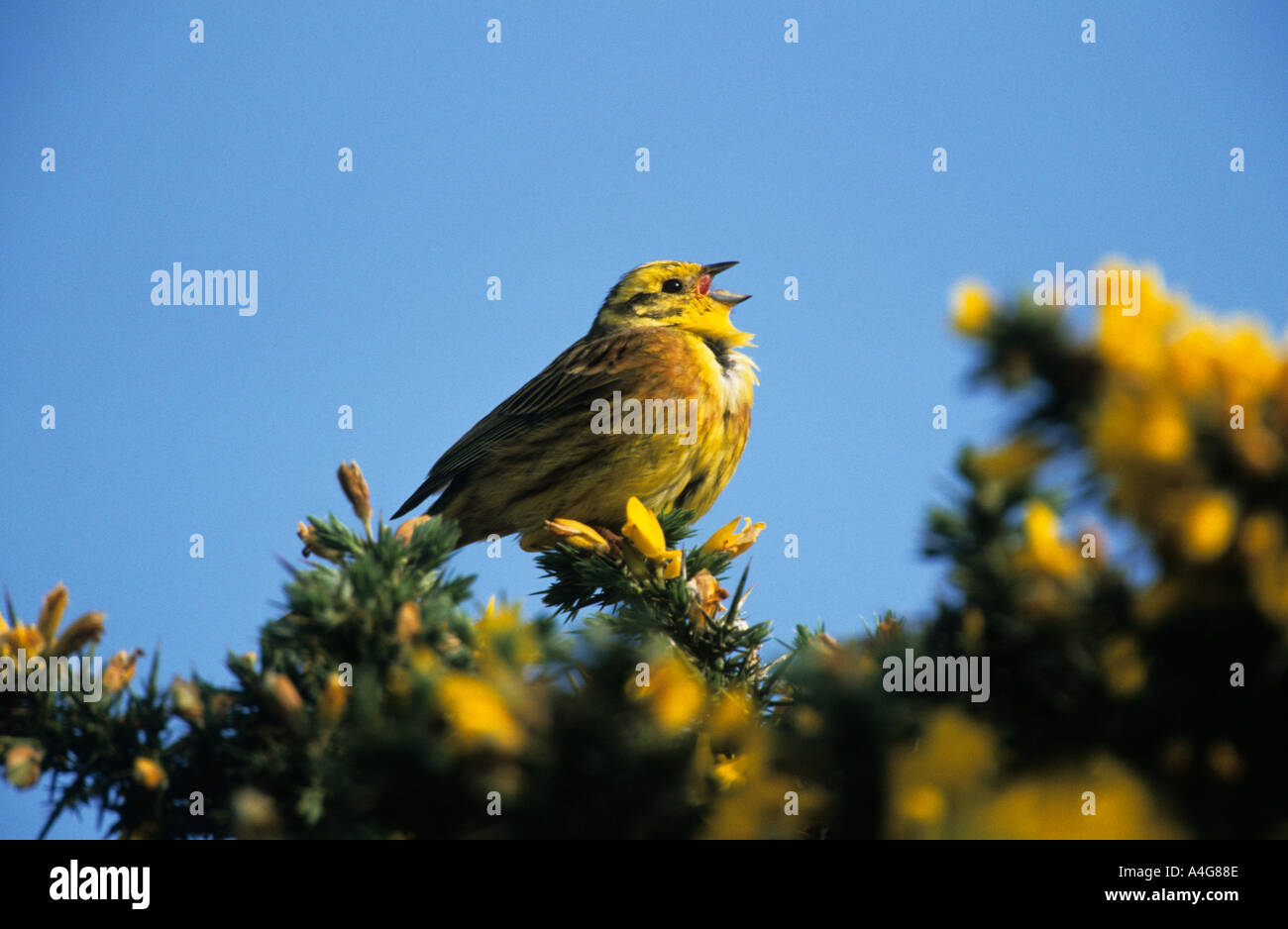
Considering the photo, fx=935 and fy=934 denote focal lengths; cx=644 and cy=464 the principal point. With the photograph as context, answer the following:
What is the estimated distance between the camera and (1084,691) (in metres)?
1.16

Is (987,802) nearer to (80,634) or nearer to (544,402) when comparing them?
(80,634)

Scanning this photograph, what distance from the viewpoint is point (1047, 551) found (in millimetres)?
1078

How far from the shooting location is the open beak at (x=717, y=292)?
599 cm

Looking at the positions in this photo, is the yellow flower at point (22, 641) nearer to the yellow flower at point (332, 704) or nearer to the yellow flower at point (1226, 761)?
the yellow flower at point (332, 704)

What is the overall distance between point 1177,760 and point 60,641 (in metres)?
1.87

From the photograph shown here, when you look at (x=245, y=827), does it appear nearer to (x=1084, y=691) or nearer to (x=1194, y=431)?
(x=1084, y=691)

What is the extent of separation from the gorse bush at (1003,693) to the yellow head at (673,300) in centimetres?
440

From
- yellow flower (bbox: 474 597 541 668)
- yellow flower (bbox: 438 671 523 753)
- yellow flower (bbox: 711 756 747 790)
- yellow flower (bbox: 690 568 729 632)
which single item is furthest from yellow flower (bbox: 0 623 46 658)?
yellow flower (bbox: 690 568 729 632)

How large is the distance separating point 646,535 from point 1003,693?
133cm

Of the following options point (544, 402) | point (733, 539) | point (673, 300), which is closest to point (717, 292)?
point (673, 300)

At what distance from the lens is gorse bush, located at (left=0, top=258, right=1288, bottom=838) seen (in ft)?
3.21

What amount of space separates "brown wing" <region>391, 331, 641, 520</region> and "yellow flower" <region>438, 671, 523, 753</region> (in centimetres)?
402

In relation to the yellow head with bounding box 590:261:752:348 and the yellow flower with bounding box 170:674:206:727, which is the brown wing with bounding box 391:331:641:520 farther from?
the yellow flower with bounding box 170:674:206:727
